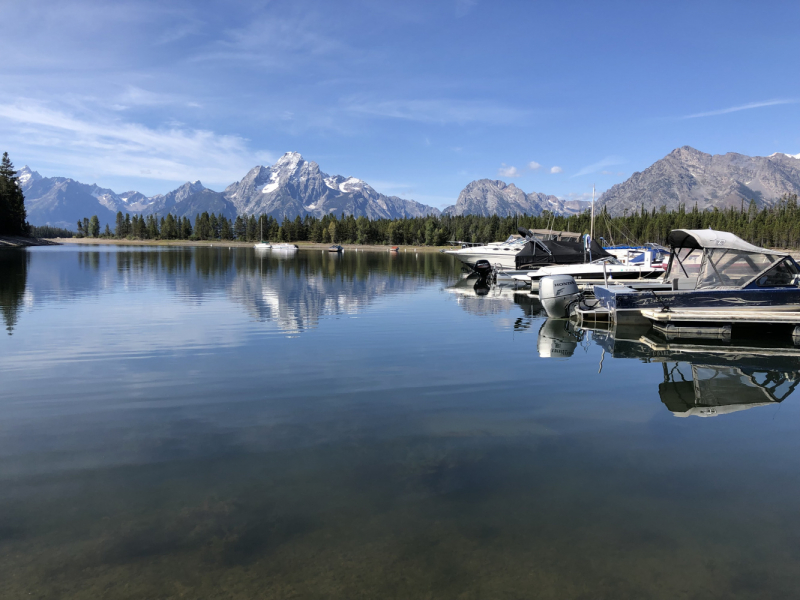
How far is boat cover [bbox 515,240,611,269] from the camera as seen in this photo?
44.1m

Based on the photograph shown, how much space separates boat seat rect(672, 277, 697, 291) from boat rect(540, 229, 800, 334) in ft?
1.59

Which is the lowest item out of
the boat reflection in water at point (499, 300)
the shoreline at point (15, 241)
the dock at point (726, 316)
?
the boat reflection in water at point (499, 300)

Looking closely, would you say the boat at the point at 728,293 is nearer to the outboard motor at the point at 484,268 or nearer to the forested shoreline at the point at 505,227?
the outboard motor at the point at 484,268

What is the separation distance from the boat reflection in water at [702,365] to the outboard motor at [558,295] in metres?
1.93

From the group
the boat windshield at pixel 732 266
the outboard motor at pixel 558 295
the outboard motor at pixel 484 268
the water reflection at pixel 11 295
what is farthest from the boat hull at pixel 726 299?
the outboard motor at pixel 484 268

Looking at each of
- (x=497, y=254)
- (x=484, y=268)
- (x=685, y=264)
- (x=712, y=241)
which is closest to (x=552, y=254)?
(x=484, y=268)

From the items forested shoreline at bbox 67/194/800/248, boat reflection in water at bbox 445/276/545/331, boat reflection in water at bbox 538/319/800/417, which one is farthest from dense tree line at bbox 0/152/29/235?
boat reflection in water at bbox 538/319/800/417

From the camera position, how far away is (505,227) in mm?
176250

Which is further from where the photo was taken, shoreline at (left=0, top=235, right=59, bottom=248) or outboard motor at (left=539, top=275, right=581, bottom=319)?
shoreline at (left=0, top=235, right=59, bottom=248)

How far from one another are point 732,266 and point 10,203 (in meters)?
144

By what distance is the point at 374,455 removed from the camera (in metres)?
7.89

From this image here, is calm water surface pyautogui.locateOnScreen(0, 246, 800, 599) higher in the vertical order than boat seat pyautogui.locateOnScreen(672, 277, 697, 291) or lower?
lower

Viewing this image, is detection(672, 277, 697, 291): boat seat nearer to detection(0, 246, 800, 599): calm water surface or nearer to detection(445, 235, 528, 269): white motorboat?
detection(0, 246, 800, 599): calm water surface

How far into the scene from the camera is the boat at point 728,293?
19391mm
